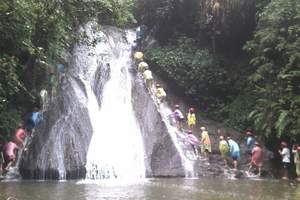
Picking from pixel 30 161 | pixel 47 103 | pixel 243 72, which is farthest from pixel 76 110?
pixel 243 72

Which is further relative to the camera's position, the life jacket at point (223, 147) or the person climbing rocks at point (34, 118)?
the life jacket at point (223, 147)

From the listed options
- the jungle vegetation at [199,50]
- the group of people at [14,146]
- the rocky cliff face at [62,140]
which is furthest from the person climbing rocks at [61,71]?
the group of people at [14,146]

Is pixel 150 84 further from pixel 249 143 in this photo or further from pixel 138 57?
pixel 249 143

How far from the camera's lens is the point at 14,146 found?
712 inches

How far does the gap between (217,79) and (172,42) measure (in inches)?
165

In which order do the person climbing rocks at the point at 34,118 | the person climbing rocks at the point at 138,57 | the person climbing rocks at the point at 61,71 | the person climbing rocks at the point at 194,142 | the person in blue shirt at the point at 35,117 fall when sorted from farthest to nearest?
the person climbing rocks at the point at 138,57
the person climbing rocks at the point at 61,71
the person climbing rocks at the point at 194,142
the person climbing rocks at the point at 34,118
the person in blue shirt at the point at 35,117

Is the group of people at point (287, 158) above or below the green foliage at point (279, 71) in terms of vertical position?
below

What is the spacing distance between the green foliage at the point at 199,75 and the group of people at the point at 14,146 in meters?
9.26

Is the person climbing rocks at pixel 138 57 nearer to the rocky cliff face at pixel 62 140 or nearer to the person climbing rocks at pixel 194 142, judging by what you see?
the rocky cliff face at pixel 62 140

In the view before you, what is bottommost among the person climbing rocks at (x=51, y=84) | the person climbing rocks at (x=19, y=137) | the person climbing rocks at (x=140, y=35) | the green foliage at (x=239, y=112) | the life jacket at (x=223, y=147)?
the life jacket at (x=223, y=147)

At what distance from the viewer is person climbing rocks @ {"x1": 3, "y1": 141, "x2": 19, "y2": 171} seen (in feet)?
58.3

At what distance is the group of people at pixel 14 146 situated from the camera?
701 inches

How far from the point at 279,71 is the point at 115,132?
719 cm

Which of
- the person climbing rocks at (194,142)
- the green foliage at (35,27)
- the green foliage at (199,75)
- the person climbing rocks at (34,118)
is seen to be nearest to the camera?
the green foliage at (35,27)
